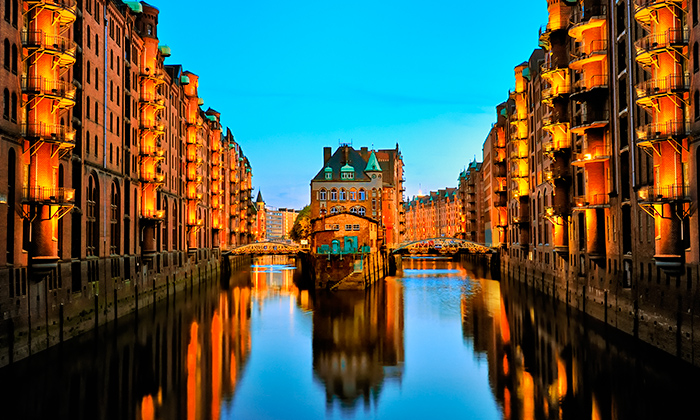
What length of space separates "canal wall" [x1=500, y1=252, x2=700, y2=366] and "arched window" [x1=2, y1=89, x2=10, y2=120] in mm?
28836

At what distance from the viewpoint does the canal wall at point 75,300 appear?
85.0ft

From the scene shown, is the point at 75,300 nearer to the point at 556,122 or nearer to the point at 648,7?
the point at 648,7

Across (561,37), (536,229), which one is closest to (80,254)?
(561,37)

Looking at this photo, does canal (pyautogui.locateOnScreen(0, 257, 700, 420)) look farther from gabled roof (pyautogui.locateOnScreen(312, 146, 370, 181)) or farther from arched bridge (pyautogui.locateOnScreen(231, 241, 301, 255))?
gabled roof (pyautogui.locateOnScreen(312, 146, 370, 181))

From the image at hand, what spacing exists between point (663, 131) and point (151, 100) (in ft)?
122

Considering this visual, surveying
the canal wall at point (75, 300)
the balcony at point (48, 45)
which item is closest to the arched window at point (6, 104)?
the balcony at point (48, 45)


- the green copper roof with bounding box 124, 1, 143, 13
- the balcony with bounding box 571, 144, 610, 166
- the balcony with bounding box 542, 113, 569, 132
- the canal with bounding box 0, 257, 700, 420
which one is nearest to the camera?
the canal with bounding box 0, 257, 700, 420

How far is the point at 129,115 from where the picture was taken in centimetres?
4631

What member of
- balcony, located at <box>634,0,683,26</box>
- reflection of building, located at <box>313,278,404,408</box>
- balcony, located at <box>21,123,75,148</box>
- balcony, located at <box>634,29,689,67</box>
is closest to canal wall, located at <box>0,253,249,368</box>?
balcony, located at <box>21,123,75,148</box>

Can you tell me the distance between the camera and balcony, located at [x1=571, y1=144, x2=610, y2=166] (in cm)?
3606

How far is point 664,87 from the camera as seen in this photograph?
26.4 meters

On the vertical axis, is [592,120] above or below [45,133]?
above

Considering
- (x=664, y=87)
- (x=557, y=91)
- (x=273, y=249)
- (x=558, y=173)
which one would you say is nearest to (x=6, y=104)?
(x=664, y=87)

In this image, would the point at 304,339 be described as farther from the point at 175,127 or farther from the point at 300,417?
the point at 175,127
